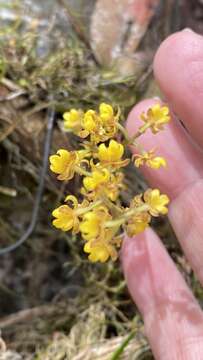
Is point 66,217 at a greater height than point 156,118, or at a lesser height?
lesser

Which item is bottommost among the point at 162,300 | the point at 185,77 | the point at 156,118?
the point at 162,300

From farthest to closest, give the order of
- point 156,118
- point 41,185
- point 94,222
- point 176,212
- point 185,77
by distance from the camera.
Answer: point 41,185
point 176,212
point 185,77
point 156,118
point 94,222

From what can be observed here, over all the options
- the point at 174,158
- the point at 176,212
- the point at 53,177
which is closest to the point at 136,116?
the point at 174,158

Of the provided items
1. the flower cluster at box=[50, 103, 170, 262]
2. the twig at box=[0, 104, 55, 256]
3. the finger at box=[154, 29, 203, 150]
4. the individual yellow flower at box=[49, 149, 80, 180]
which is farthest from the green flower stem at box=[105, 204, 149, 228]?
the twig at box=[0, 104, 55, 256]

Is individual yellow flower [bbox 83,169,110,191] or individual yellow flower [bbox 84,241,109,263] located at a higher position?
individual yellow flower [bbox 83,169,110,191]

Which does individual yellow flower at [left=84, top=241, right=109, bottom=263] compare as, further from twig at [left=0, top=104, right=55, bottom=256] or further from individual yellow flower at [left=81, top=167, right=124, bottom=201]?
twig at [left=0, top=104, right=55, bottom=256]

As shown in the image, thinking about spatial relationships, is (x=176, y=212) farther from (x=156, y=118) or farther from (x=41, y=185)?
(x=41, y=185)
